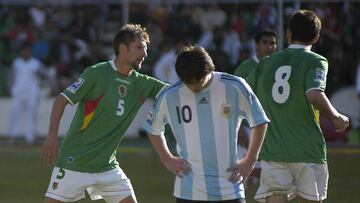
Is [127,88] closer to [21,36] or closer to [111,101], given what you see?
[111,101]

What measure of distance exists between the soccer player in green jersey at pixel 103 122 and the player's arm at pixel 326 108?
4.82ft

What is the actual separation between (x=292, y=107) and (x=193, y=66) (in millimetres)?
2118

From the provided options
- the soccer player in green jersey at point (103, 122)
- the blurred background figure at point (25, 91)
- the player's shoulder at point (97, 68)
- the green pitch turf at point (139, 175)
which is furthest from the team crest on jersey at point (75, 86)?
the blurred background figure at point (25, 91)

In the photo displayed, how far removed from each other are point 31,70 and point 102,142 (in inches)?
580

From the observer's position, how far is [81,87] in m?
8.94

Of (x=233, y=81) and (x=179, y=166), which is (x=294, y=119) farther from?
(x=179, y=166)

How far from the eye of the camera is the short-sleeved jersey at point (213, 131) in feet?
23.9

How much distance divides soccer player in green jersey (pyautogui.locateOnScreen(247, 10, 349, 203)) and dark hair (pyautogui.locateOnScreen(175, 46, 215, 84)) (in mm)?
1868

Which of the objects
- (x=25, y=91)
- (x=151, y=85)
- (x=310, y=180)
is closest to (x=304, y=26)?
(x=310, y=180)

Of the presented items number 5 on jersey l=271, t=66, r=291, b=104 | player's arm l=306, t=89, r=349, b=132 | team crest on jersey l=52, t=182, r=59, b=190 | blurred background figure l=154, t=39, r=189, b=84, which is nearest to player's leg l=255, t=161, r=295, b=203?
number 5 on jersey l=271, t=66, r=291, b=104

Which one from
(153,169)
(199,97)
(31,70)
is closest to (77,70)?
(31,70)

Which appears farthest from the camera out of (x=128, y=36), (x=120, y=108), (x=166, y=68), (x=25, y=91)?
(x=25, y=91)

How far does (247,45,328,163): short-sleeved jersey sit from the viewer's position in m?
8.84

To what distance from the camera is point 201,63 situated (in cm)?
704
